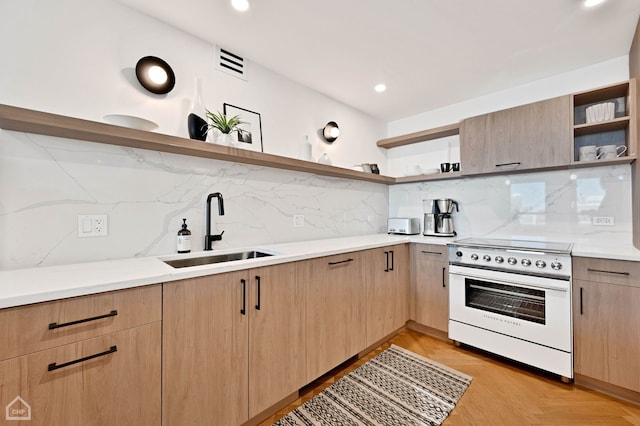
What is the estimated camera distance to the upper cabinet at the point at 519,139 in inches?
84.4

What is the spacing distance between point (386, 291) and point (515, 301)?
3.25ft

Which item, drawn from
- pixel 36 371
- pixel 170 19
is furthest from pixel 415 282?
pixel 170 19

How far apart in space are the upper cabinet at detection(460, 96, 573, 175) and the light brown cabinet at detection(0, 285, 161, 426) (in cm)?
282

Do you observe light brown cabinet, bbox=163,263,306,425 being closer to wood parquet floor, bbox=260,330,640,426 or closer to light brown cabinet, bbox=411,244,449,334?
wood parquet floor, bbox=260,330,640,426

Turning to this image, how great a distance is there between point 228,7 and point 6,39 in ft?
3.57

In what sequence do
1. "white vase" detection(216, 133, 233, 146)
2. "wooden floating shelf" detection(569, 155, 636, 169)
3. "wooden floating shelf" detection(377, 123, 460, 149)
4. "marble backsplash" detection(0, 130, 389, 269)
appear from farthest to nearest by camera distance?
"wooden floating shelf" detection(377, 123, 460, 149) → "wooden floating shelf" detection(569, 155, 636, 169) → "white vase" detection(216, 133, 233, 146) → "marble backsplash" detection(0, 130, 389, 269)

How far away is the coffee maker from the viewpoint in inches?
114

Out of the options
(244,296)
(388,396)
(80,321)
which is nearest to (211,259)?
(244,296)

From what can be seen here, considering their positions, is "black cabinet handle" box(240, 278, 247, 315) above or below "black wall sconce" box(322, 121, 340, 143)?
below

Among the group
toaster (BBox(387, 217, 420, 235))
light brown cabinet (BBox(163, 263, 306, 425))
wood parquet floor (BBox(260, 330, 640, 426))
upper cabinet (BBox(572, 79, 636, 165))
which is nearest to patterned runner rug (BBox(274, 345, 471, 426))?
wood parquet floor (BBox(260, 330, 640, 426))

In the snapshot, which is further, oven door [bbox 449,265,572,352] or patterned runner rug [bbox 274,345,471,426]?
oven door [bbox 449,265,572,352]

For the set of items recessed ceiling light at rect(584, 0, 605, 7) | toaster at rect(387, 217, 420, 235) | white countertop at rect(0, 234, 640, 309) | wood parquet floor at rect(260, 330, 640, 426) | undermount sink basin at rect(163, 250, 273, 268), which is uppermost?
recessed ceiling light at rect(584, 0, 605, 7)

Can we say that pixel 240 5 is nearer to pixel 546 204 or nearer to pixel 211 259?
pixel 211 259

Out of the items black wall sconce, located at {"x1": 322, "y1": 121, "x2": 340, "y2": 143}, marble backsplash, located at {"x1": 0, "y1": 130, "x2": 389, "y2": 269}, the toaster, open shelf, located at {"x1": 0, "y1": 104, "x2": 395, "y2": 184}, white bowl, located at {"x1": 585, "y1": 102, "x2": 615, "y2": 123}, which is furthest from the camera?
the toaster
